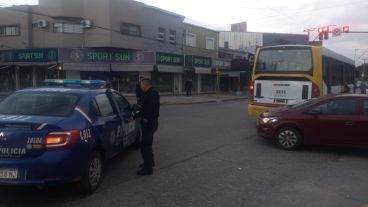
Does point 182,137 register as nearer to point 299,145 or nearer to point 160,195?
point 299,145

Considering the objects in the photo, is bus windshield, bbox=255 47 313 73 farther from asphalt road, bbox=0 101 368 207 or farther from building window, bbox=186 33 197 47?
building window, bbox=186 33 197 47

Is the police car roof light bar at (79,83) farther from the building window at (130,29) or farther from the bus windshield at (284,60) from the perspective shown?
the building window at (130,29)

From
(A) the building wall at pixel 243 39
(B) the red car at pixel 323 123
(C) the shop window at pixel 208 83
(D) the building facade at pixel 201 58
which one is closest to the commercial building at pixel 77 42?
(D) the building facade at pixel 201 58

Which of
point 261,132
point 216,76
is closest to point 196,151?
point 261,132

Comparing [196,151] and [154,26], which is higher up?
[154,26]

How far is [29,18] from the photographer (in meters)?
31.1

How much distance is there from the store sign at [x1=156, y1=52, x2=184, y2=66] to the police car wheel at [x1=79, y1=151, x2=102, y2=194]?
2823 centimetres

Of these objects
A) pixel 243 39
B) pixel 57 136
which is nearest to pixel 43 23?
pixel 57 136

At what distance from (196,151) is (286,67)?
5.51 meters

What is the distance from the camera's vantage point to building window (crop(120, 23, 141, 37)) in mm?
30570

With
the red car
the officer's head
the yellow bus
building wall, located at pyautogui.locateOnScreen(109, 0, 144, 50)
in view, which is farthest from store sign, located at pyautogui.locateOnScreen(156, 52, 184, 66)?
the officer's head

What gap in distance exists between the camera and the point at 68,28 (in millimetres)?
30047

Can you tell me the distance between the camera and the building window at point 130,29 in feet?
100

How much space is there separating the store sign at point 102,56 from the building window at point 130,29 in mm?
1395
